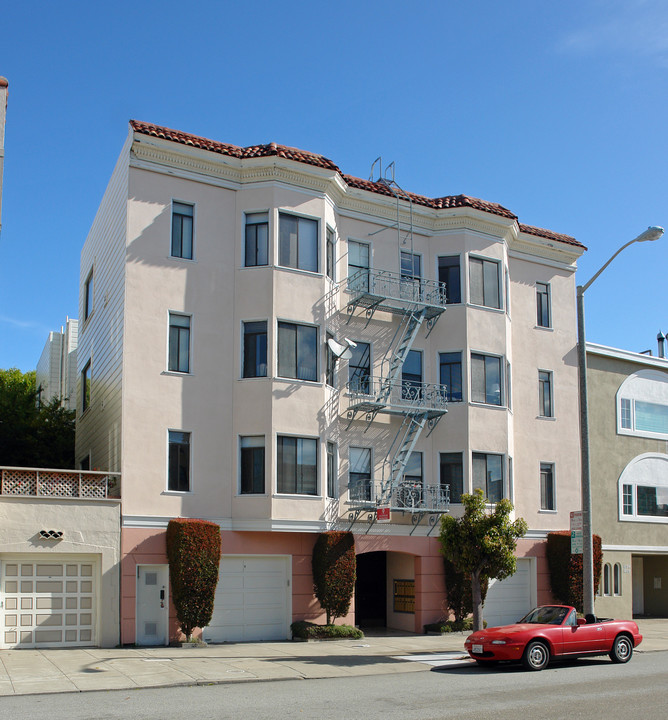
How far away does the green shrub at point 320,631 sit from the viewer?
23.8m

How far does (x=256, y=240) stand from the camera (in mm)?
25484

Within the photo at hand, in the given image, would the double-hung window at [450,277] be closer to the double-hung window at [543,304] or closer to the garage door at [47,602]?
the double-hung window at [543,304]

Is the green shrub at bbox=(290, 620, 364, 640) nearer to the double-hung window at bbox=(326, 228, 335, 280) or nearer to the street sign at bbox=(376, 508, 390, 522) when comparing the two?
the street sign at bbox=(376, 508, 390, 522)

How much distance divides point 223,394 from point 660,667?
12966mm

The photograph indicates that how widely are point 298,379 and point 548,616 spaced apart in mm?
9647

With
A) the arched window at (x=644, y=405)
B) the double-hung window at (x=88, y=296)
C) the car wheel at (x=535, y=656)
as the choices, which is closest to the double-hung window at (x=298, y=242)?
the double-hung window at (x=88, y=296)

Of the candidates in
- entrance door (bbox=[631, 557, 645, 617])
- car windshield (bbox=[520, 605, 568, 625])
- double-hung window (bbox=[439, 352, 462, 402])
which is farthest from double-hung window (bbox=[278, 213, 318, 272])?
entrance door (bbox=[631, 557, 645, 617])

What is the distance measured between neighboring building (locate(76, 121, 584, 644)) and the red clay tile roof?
0.26 feet

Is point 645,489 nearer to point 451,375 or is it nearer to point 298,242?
point 451,375

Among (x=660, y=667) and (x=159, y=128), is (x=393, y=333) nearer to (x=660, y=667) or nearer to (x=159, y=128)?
(x=159, y=128)

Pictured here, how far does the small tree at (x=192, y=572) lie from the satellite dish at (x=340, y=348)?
6.36 meters

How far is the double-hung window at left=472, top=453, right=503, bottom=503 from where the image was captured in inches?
1099

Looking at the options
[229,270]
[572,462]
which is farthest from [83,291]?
[572,462]

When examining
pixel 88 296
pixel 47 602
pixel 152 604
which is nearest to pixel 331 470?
pixel 152 604
